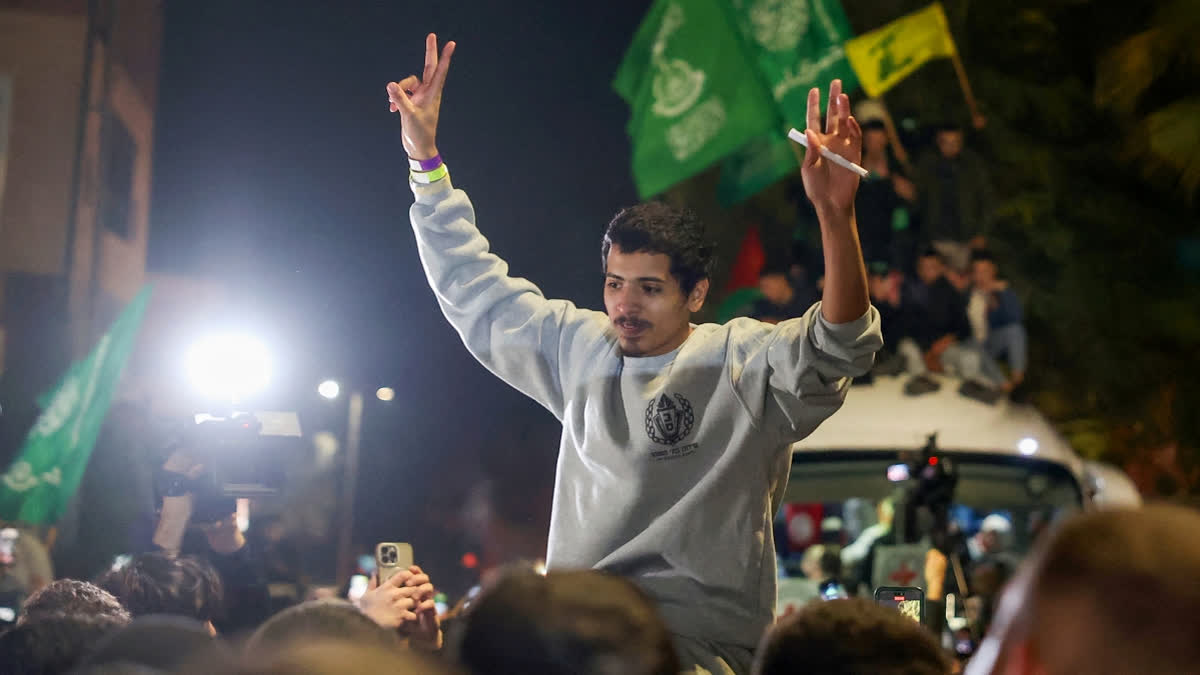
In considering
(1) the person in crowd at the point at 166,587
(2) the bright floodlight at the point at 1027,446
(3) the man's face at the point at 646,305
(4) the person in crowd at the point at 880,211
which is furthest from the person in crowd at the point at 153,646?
(4) the person in crowd at the point at 880,211

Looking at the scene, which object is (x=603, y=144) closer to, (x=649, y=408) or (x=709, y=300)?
(x=709, y=300)

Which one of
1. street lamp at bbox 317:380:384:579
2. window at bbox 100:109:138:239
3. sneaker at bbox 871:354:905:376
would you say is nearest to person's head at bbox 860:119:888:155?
sneaker at bbox 871:354:905:376

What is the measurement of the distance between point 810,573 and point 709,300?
240 inches

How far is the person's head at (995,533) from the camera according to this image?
7.67 m

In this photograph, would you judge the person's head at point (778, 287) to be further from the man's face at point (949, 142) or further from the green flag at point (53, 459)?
the green flag at point (53, 459)

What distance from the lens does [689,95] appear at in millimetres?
9992

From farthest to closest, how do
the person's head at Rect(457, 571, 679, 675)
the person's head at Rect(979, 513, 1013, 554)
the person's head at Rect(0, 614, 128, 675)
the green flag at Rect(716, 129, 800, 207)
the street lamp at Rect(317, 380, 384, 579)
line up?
the green flag at Rect(716, 129, 800, 207) → the street lamp at Rect(317, 380, 384, 579) → the person's head at Rect(979, 513, 1013, 554) → the person's head at Rect(0, 614, 128, 675) → the person's head at Rect(457, 571, 679, 675)

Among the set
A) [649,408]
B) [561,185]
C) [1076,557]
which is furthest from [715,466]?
[561,185]

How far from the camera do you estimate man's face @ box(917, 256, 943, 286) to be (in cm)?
924

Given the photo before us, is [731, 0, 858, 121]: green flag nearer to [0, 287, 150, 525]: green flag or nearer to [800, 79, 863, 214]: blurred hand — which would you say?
[0, 287, 150, 525]: green flag

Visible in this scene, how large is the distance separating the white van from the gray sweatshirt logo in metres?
4.08

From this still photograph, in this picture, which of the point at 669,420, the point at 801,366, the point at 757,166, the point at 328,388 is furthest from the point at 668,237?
the point at 757,166

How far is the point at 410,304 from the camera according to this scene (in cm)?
768

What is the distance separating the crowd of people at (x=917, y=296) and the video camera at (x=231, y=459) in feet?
14.8
